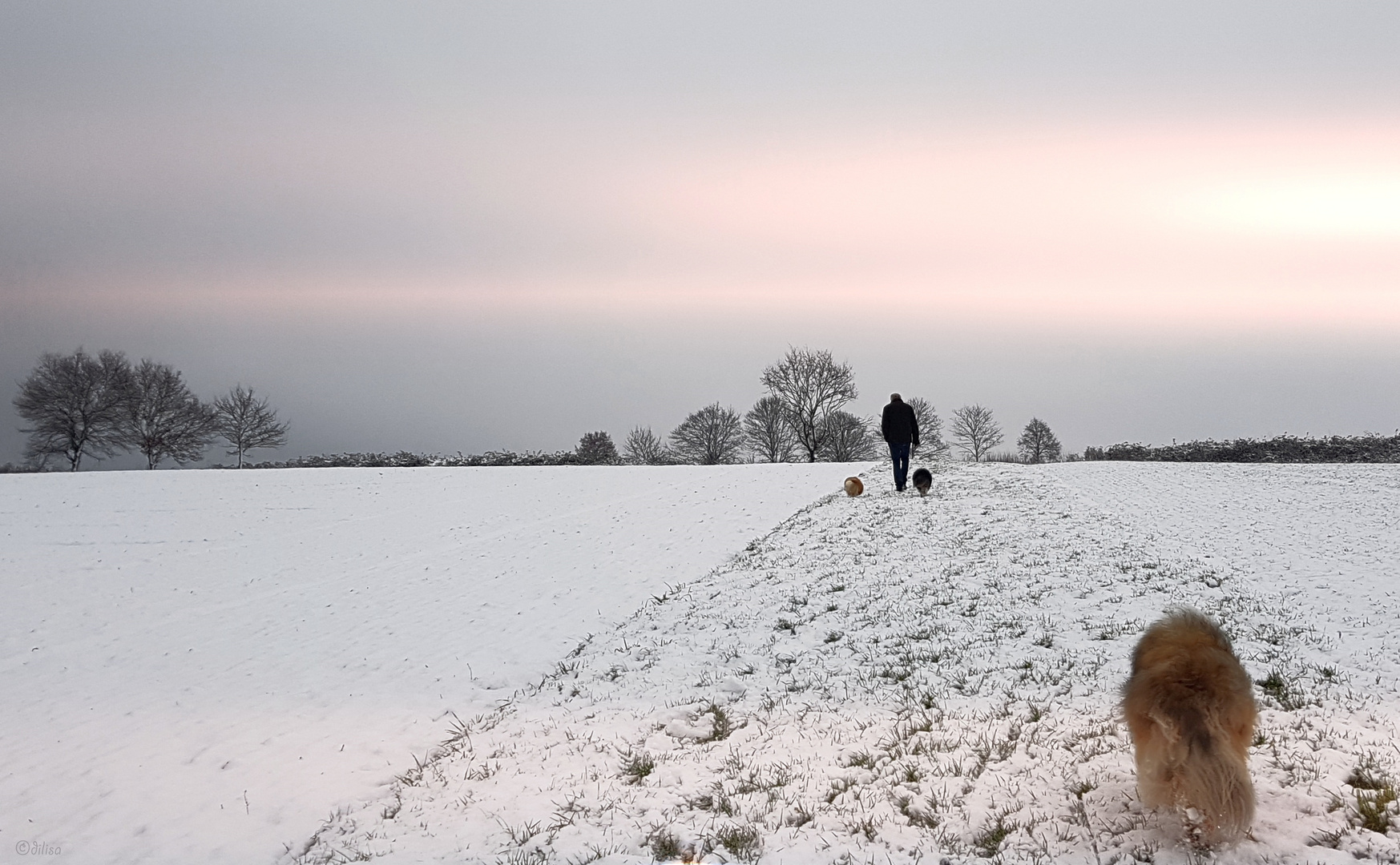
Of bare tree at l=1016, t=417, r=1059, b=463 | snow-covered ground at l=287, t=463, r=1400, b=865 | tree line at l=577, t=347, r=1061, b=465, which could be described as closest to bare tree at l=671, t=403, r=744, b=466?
tree line at l=577, t=347, r=1061, b=465

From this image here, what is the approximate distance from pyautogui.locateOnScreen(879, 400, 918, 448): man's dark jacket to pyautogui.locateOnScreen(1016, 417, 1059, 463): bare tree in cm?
6568

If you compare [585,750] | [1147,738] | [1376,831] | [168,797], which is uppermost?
[1147,738]

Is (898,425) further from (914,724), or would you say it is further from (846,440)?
(846,440)

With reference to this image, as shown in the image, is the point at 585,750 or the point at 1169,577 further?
the point at 1169,577

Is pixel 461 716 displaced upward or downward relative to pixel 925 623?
downward

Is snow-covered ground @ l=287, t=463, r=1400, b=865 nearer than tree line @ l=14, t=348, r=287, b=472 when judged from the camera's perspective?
Yes

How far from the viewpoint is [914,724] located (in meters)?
5.93

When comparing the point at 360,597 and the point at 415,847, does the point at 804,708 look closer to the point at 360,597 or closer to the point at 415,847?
the point at 415,847

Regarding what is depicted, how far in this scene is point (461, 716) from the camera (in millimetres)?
7535

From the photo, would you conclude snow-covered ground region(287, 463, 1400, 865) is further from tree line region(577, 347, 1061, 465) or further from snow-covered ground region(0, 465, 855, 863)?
tree line region(577, 347, 1061, 465)

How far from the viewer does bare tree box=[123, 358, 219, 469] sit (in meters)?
51.2

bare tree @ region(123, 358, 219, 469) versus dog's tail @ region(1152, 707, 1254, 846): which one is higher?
bare tree @ region(123, 358, 219, 469)

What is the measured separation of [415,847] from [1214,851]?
4857 mm

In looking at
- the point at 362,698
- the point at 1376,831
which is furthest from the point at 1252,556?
the point at 362,698
